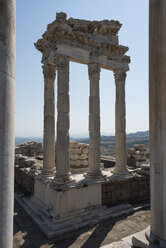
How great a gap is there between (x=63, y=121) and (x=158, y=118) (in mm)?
7218

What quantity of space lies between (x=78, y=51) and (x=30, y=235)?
32.6ft

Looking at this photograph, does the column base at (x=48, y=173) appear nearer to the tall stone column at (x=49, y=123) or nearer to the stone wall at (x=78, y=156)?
the tall stone column at (x=49, y=123)

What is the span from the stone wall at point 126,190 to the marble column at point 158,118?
774cm

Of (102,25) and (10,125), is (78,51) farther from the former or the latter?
(10,125)

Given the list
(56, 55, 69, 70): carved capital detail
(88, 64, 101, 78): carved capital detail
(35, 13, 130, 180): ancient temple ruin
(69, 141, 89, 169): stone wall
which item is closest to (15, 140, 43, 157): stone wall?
(69, 141, 89, 169): stone wall

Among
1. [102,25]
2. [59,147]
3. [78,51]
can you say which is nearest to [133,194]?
[59,147]

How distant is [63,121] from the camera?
10508mm

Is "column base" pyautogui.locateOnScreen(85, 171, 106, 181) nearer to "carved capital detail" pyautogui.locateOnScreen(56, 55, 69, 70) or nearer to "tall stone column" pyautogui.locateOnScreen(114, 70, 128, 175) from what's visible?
"tall stone column" pyautogui.locateOnScreen(114, 70, 128, 175)

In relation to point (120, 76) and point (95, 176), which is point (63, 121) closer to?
point (95, 176)

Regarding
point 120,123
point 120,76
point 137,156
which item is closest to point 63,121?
point 120,123

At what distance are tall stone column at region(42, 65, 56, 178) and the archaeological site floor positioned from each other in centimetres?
309

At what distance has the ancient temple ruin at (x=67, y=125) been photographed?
9828 mm

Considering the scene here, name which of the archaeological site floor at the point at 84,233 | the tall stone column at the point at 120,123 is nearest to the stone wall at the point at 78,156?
the tall stone column at the point at 120,123

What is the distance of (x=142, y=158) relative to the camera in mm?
18203
